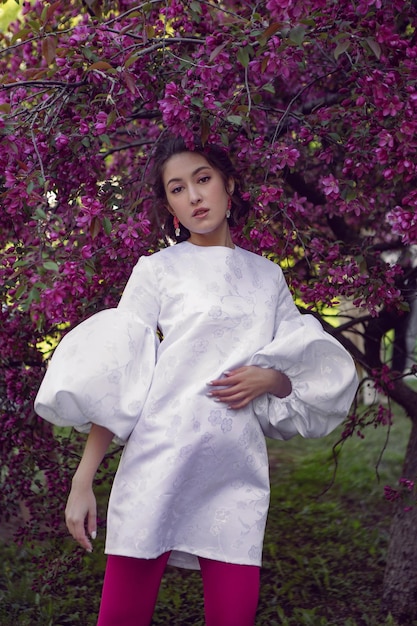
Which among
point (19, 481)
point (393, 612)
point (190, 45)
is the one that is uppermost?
point (190, 45)

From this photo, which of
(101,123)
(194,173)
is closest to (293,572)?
(194,173)

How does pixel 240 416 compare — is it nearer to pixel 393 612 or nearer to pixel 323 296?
pixel 323 296

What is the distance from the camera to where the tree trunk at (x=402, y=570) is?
10.9 ft

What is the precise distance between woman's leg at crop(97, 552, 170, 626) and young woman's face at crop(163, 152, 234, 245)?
888mm

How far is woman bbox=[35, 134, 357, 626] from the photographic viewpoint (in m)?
2.00

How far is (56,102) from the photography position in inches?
95.4

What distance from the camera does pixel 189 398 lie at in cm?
203

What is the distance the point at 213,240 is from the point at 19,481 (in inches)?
64.3

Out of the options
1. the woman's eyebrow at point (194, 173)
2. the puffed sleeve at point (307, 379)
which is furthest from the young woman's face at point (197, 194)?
the puffed sleeve at point (307, 379)

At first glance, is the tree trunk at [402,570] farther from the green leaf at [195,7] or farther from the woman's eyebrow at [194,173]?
the green leaf at [195,7]

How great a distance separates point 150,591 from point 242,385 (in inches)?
22.7

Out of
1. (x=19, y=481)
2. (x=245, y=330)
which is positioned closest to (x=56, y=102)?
(x=245, y=330)

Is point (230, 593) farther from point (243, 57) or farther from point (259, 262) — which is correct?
point (243, 57)

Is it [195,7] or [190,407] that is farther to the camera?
[195,7]
